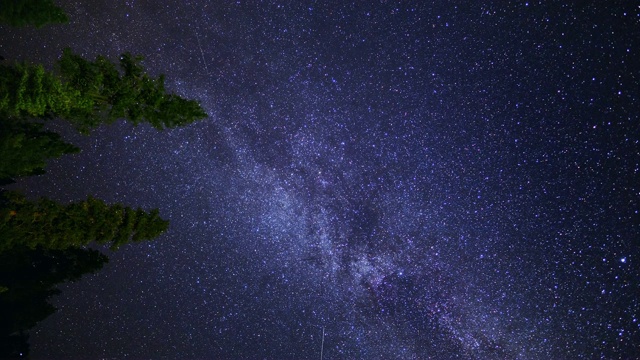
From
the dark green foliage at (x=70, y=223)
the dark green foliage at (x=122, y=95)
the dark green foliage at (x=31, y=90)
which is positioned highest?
the dark green foliage at (x=122, y=95)

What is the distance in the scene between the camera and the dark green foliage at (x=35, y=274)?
11953mm

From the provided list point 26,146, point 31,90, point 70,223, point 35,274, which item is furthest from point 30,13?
point 35,274

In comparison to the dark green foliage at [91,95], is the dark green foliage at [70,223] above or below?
below

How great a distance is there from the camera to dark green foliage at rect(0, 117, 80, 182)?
8.21 meters

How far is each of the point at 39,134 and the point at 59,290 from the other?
5935mm

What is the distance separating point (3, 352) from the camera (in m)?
14.3

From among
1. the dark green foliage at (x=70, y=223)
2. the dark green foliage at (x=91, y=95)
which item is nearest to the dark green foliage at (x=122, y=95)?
the dark green foliage at (x=91, y=95)

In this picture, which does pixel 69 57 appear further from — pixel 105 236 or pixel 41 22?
pixel 105 236

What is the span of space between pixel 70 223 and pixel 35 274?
4.47 meters

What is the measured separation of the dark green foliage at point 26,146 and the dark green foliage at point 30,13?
1.91 m

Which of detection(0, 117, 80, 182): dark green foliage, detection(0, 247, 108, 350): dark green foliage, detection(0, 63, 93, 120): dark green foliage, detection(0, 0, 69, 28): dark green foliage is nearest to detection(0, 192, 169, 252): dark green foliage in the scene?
detection(0, 117, 80, 182): dark green foliage

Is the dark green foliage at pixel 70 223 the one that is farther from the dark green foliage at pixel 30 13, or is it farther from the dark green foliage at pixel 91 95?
the dark green foliage at pixel 30 13

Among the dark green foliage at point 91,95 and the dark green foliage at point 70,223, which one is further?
the dark green foliage at point 70,223

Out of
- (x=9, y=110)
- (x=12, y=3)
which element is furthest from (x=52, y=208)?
(x=12, y=3)
